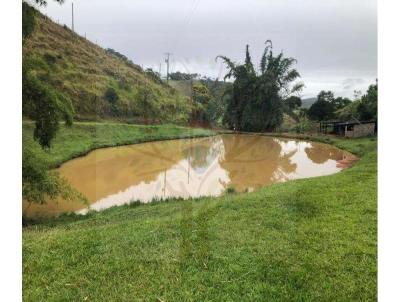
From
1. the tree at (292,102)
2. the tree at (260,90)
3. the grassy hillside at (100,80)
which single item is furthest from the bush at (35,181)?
the tree at (292,102)

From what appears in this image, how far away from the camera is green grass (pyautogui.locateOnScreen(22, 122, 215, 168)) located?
3108mm

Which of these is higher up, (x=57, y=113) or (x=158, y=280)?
(x=57, y=113)

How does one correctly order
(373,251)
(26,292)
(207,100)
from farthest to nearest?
(207,100) → (373,251) → (26,292)

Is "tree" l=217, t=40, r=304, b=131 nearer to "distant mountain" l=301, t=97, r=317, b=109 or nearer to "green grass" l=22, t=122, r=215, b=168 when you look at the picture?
"distant mountain" l=301, t=97, r=317, b=109

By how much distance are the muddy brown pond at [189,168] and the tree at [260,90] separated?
0.19 metres

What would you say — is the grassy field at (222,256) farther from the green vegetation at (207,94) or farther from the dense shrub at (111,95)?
the dense shrub at (111,95)

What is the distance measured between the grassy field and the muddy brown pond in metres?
0.45

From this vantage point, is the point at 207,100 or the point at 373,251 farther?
the point at 207,100
